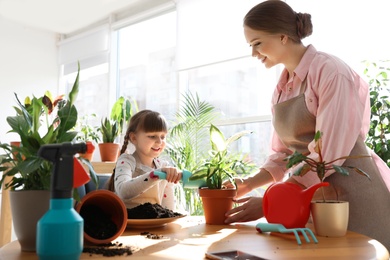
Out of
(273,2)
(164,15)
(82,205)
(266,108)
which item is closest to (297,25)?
(273,2)

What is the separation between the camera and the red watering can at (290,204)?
1.00 metres

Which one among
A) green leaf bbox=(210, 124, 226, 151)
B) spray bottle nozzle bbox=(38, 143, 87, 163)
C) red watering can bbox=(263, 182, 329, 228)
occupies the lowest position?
red watering can bbox=(263, 182, 329, 228)

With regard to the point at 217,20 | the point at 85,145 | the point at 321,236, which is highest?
the point at 217,20

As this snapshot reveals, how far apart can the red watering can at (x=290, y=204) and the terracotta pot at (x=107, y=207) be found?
1.32 feet

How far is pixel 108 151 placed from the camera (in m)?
3.48

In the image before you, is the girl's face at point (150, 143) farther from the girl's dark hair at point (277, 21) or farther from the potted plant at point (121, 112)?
the potted plant at point (121, 112)

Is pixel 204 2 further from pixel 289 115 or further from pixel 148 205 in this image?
pixel 148 205

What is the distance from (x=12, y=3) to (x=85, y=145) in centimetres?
402

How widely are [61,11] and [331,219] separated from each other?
3985 millimetres

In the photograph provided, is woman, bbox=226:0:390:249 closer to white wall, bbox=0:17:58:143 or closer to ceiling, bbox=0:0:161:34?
ceiling, bbox=0:0:161:34

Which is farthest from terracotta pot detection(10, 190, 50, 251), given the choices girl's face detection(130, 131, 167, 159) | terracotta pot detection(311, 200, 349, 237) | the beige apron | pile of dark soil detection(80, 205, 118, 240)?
girl's face detection(130, 131, 167, 159)

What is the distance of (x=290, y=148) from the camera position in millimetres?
1479

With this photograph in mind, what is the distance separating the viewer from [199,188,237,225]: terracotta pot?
119 cm

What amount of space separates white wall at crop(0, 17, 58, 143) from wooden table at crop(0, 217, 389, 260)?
13.1ft
